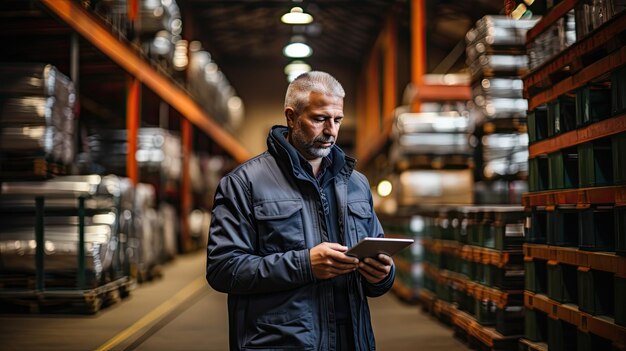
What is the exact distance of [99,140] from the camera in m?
11.7

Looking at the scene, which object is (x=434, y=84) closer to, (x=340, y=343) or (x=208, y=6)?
(x=208, y=6)

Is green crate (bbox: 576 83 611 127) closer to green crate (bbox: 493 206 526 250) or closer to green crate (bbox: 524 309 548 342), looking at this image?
green crate (bbox: 524 309 548 342)

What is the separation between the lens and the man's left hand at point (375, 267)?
3189 millimetres

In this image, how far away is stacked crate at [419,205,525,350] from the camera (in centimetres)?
574

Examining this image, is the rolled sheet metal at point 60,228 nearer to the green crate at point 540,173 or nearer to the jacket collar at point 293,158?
the green crate at point 540,173

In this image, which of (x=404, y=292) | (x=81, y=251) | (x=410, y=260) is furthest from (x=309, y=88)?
(x=404, y=292)

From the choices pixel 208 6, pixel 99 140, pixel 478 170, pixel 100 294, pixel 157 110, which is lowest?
pixel 100 294

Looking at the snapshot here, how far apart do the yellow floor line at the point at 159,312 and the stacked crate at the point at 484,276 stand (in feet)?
9.43

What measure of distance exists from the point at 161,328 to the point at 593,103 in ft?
15.8

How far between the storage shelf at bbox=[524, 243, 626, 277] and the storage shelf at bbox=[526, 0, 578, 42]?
1.48 m

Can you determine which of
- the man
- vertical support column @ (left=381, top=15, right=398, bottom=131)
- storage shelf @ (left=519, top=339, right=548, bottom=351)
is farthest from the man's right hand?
vertical support column @ (left=381, top=15, right=398, bottom=131)

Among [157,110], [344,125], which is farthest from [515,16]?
[344,125]

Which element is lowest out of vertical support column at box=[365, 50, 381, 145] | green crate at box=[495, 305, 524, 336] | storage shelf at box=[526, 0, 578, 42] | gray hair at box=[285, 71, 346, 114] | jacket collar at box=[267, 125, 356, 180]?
green crate at box=[495, 305, 524, 336]

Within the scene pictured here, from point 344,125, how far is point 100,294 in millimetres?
20962
